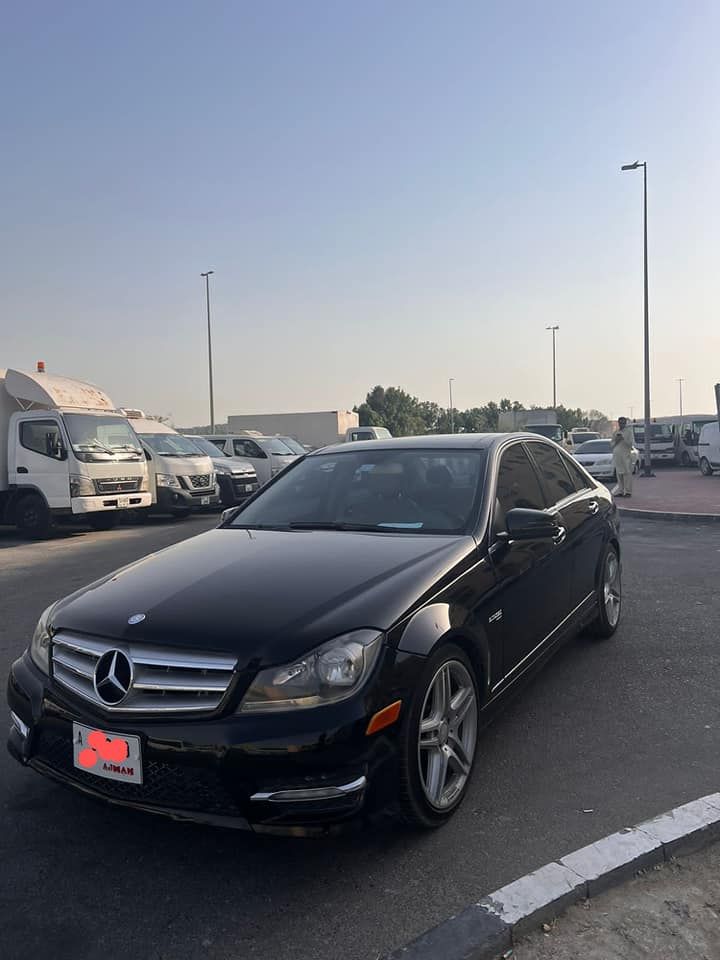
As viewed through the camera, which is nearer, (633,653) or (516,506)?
(516,506)

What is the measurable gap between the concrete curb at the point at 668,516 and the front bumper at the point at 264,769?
1135 cm

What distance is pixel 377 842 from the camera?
3066 mm

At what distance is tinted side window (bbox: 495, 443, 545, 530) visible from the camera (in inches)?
Result: 167

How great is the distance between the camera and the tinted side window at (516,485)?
425 cm

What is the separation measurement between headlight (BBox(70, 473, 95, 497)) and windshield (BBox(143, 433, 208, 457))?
257 centimetres

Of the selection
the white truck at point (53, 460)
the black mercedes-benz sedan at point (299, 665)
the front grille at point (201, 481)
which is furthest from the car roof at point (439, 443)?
the front grille at point (201, 481)

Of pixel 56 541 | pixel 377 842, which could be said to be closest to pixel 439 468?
pixel 377 842

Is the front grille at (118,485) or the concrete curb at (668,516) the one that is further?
the front grille at (118,485)

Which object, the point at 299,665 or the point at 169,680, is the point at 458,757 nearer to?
the point at 299,665

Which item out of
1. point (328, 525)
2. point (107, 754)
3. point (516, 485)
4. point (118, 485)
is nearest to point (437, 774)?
point (107, 754)

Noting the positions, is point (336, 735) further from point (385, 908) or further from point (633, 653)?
point (633, 653)

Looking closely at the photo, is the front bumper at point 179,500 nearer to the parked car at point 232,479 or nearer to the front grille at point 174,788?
the parked car at point 232,479

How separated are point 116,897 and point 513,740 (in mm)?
2078

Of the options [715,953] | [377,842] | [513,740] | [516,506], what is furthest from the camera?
[516,506]
